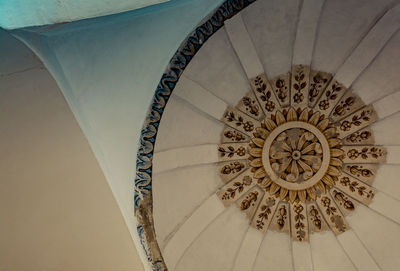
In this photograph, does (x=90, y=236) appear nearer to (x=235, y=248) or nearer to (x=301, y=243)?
(x=235, y=248)

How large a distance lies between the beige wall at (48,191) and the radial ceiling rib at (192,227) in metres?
0.44

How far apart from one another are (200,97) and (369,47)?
184 centimetres

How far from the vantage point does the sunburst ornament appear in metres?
5.18

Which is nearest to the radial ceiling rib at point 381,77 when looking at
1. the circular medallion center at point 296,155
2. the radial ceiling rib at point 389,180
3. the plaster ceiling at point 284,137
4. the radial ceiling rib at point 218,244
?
the plaster ceiling at point 284,137

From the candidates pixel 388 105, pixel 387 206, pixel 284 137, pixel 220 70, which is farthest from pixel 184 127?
pixel 387 206

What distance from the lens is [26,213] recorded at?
16.7 ft

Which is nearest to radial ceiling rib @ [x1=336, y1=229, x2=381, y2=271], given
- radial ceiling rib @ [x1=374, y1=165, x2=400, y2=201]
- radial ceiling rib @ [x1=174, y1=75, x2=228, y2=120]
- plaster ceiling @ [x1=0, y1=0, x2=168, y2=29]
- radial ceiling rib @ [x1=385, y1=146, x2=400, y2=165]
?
radial ceiling rib @ [x1=374, y1=165, x2=400, y2=201]

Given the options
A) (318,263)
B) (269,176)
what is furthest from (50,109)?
(318,263)

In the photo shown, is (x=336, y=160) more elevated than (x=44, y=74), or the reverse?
(x=44, y=74)

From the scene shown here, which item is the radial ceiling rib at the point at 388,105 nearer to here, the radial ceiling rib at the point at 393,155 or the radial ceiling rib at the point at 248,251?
the radial ceiling rib at the point at 393,155

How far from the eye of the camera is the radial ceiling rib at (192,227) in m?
5.30

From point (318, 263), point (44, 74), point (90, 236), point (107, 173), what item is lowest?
point (318, 263)

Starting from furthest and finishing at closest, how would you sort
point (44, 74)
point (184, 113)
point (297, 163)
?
point (297, 163)
point (184, 113)
point (44, 74)

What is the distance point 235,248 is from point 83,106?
7.97 feet
